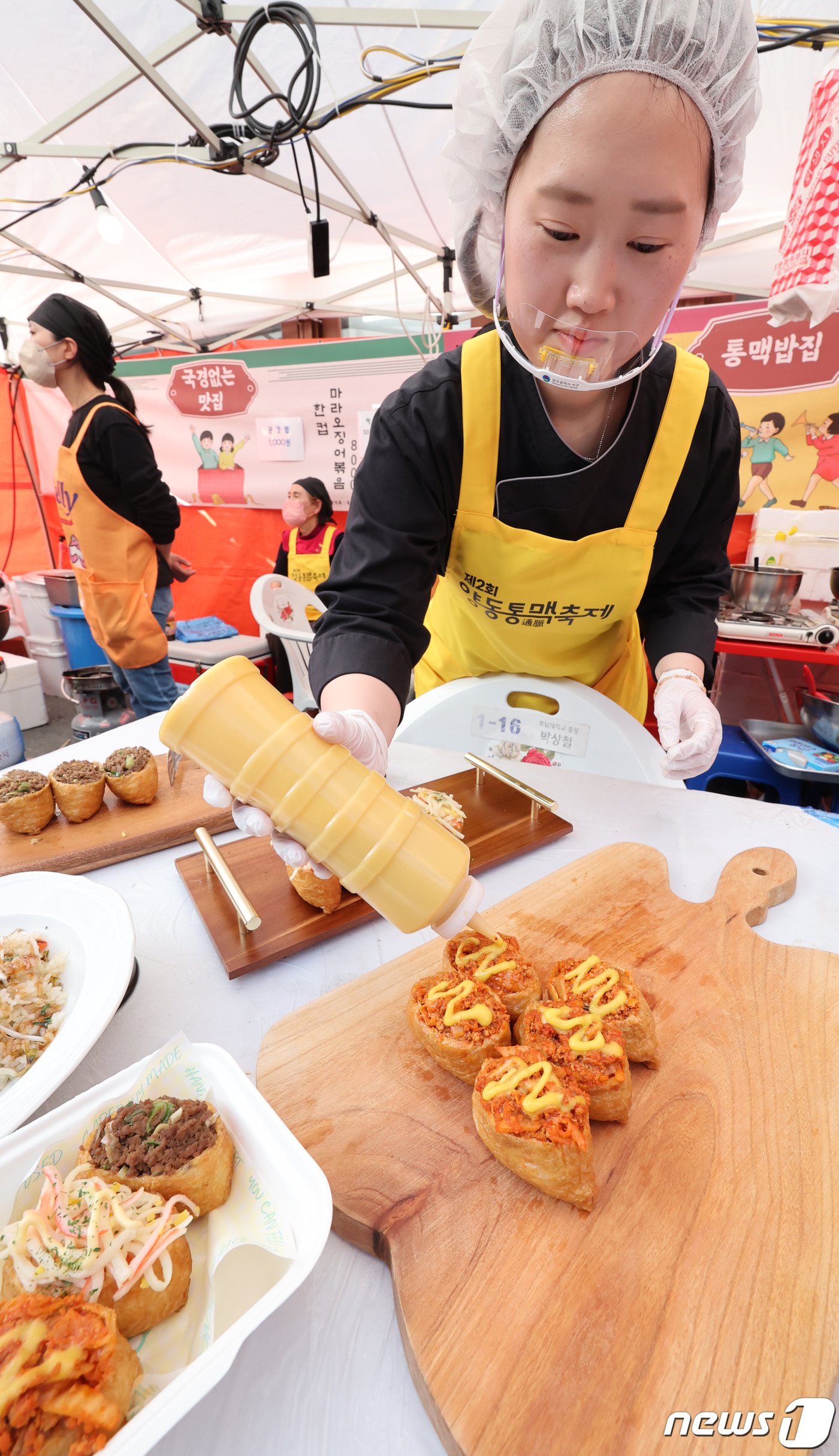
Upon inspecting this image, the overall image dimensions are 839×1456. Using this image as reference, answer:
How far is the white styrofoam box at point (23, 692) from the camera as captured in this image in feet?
21.8

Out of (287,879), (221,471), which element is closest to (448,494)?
(287,879)

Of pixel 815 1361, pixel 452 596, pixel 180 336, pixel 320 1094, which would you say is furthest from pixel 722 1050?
pixel 180 336

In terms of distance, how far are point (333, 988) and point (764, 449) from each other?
5.01 m

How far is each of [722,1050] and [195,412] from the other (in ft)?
25.4

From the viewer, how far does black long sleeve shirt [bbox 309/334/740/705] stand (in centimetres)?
173

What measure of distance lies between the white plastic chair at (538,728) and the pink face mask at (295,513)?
14.3 feet

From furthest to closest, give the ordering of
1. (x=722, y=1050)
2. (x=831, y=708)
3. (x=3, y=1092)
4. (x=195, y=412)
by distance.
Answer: (x=195, y=412)
(x=831, y=708)
(x=722, y=1050)
(x=3, y=1092)

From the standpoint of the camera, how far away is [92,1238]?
76 centimetres

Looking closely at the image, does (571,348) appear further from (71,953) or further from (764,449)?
(764,449)

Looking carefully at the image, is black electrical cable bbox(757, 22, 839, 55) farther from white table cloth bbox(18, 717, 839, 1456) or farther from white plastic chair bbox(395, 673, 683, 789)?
white table cloth bbox(18, 717, 839, 1456)

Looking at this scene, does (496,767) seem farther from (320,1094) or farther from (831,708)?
(831,708)

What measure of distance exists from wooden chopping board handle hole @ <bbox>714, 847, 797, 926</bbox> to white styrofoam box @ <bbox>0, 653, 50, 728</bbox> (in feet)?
23.0

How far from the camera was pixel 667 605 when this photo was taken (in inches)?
85.8

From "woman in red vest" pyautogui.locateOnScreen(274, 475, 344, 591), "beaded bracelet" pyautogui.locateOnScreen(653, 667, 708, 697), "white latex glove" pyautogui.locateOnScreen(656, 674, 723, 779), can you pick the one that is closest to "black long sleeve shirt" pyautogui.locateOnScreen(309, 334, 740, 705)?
"beaded bracelet" pyautogui.locateOnScreen(653, 667, 708, 697)
